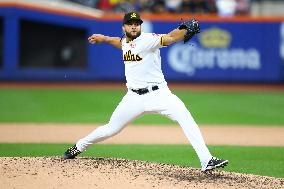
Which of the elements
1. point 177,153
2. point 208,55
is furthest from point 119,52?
point 177,153

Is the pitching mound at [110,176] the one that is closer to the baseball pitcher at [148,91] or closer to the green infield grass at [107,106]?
the baseball pitcher at [148,91]

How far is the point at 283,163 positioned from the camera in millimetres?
8781

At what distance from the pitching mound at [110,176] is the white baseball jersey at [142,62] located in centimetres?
101

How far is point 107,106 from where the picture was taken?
15070mm

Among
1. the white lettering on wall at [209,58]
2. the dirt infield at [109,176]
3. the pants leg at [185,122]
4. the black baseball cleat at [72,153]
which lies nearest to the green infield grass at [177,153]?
the dirt infield at [109,176]

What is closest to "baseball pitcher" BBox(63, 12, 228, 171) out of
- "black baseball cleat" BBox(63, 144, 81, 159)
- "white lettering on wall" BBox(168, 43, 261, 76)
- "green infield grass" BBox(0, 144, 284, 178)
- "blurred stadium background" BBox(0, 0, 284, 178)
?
"black baseball cleat" BBox(63, 144, 81, 159)

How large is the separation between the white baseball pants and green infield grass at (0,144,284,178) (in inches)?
40.9

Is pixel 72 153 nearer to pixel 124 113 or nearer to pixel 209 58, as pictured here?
pixel 124 113

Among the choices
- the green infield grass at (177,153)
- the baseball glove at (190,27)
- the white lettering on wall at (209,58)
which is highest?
the baseball glove at (190,27)

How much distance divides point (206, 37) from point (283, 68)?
7.72 feet

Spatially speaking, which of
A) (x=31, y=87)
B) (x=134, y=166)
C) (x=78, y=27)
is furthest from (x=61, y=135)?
(x=78, y=27)

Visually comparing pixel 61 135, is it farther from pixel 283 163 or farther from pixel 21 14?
pixel 21 14

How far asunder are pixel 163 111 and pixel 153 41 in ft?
2.60

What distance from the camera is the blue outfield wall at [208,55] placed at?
19.0 metres
